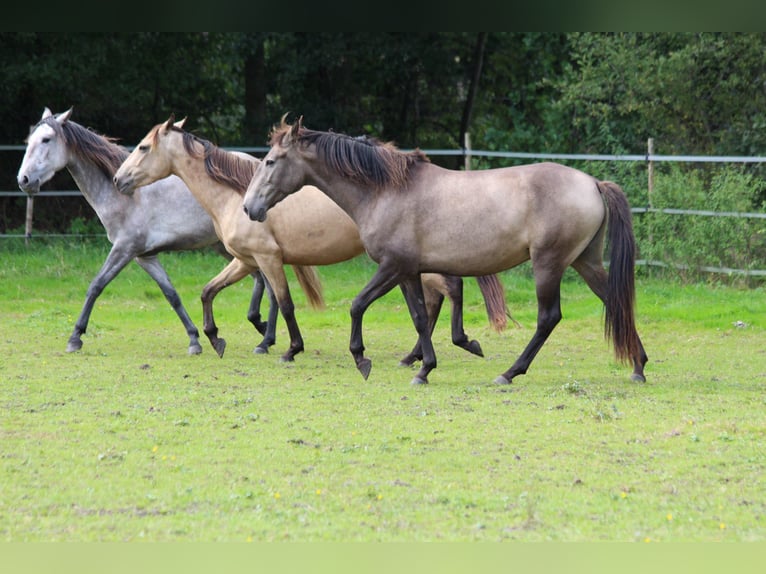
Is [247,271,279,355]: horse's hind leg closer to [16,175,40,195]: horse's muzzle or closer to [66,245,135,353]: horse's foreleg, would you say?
Result: [66,245,135,353]: horse's foreleg

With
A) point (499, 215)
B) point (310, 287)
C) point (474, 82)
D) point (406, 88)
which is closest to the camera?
point (499, 215)

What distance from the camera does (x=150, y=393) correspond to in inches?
305

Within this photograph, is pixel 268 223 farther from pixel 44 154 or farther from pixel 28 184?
pixel 28 184

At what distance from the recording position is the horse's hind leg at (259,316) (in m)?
10.1

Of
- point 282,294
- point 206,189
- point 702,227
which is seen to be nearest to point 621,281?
point 282,294

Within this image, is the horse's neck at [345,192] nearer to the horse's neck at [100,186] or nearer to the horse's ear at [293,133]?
the horse's ear at [293,133]

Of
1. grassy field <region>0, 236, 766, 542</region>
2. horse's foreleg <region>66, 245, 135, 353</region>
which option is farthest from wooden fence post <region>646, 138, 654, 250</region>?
horse's foreleg <region>66, 245, 135, 353</region>

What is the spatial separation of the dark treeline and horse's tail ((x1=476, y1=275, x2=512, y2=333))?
5.92 m

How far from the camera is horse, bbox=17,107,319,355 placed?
10016 mm

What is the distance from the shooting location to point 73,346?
32.7ft

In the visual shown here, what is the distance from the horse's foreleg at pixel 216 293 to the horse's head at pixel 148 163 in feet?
3.47

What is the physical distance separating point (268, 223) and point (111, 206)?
174 cm

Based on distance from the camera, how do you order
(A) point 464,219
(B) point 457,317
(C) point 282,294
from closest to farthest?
(A) point 464,219 < (B) point 457,317 < (C) point 282,294

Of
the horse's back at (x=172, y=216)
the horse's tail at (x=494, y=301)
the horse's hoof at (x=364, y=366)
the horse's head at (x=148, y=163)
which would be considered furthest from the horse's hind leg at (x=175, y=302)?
the horse's tail at (x=494, y=301)
